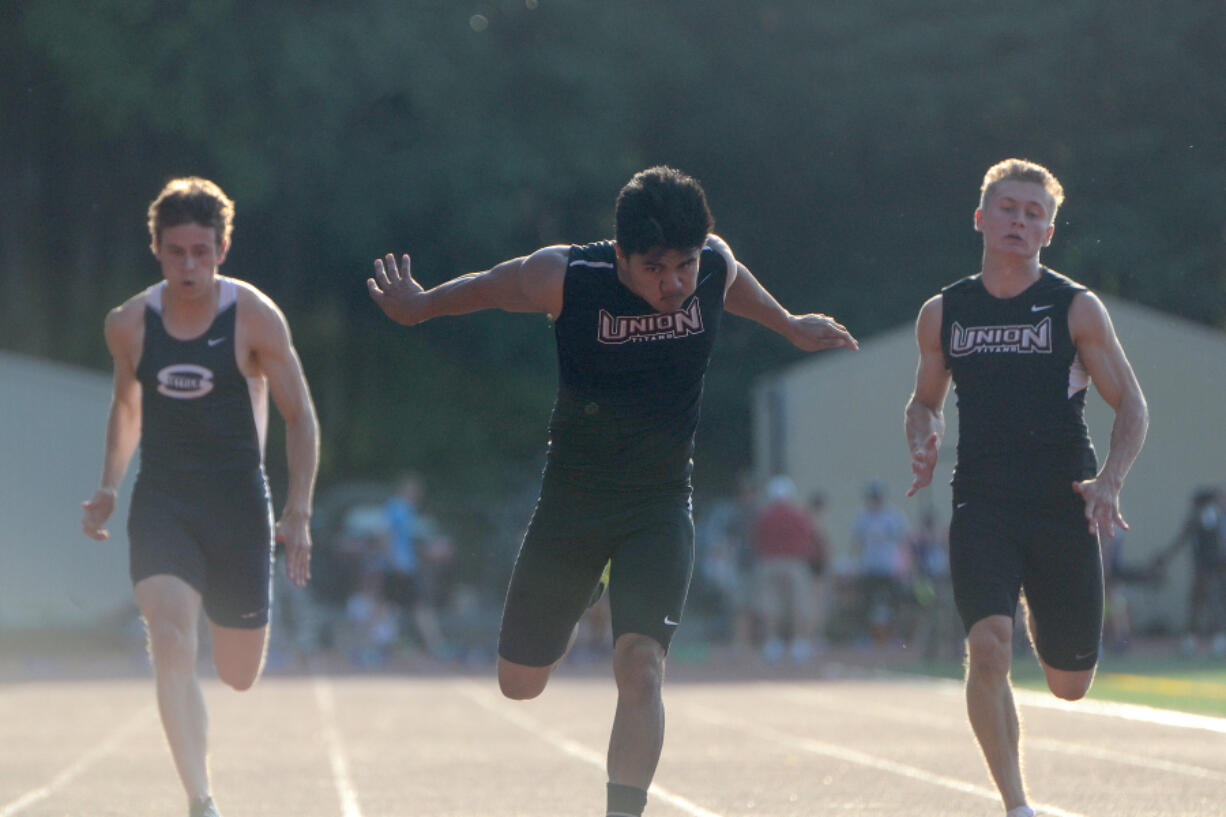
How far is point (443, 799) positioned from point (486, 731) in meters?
4.05

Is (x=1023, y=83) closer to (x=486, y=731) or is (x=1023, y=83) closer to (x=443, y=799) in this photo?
(x=486, y=731)

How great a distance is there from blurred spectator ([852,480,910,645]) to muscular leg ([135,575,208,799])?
624 inches

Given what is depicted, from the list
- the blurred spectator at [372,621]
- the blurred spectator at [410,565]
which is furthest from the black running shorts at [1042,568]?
the blurred spectator at [372,621]

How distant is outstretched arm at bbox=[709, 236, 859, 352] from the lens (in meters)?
6.54

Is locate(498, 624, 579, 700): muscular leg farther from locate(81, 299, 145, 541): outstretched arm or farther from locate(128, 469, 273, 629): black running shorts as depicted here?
locate(81, 299, 145, 541): outstretched arm

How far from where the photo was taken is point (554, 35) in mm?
34188

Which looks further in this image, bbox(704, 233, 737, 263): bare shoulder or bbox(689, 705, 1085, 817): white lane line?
bbox(689, 705, 1085, 817): white lane line

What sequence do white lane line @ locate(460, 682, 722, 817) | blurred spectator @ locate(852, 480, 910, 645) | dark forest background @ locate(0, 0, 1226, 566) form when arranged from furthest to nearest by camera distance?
dark forest background @ locate(0, 0, 1226, 566), blurred spectator @ locate(852, 480, 910, 645), white lane line @ locate(460, 682, 722, 817)

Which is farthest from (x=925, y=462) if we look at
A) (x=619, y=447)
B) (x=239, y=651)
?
(x=239, y=651)

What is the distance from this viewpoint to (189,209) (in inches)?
282

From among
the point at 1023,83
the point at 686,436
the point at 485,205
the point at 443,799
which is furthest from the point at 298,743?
the point at 1023,83

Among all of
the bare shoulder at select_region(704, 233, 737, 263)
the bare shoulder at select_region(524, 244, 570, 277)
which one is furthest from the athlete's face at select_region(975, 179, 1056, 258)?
the bare shoulder at select_region(524, 244, 570, 277)

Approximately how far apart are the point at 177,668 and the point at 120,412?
106 centimetres

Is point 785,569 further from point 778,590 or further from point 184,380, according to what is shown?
point 184,380
